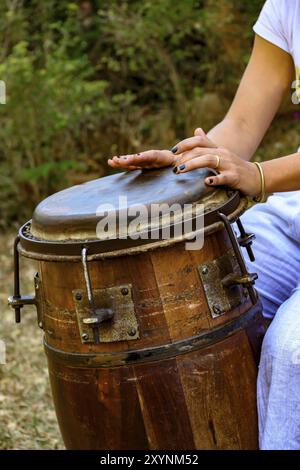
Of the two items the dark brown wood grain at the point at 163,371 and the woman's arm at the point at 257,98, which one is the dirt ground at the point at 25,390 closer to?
the dark brown wood grain at the point at 163,371

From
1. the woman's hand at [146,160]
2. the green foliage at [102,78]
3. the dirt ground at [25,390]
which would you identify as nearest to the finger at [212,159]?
the woman's hand at [146,160]

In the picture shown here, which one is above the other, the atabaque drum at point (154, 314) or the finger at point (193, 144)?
the finger at point (193, 144)

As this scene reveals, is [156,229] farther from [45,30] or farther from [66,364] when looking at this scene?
[45,30]

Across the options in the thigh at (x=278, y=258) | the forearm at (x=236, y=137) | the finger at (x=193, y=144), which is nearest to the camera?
the finger at (x=193, y=144)

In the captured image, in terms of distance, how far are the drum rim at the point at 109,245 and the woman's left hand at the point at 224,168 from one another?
4 centimetres

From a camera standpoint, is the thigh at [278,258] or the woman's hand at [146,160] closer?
the woman's hand at [146,160]

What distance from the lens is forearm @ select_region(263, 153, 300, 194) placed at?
6.09ft

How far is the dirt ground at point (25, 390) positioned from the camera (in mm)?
2934

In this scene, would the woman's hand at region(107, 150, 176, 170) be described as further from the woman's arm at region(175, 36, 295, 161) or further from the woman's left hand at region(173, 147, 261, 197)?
the woman's arm at region(175, 36, 295, 161)

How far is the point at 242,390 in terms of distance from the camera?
1.75m

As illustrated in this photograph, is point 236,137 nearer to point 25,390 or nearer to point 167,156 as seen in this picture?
point 167,156

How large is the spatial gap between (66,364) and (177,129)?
4.84m

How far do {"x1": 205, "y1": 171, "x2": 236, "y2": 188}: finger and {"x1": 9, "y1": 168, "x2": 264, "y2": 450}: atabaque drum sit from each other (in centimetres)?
2

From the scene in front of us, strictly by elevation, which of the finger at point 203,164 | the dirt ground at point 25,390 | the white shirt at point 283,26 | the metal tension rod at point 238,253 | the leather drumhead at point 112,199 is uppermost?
the white shirt at point 283,26
